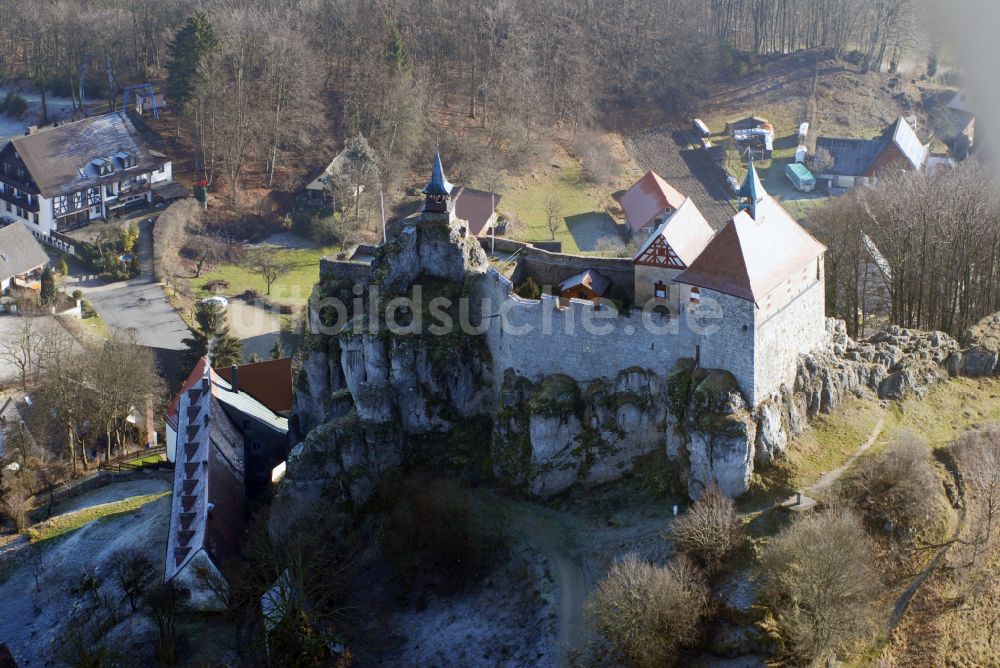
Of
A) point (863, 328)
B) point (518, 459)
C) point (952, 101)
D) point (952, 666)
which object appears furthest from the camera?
point (952, 101)

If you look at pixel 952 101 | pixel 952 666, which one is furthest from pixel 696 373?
pixel 952 101

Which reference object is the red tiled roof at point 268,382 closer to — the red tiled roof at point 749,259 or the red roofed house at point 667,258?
the red roofed house at point 667,258

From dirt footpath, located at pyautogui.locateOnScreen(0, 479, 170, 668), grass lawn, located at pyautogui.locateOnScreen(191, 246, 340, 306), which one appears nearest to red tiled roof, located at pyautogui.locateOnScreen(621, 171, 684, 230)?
grass lawn, located at pyautogui.locateOnScreen(191, 246, 340, 306)

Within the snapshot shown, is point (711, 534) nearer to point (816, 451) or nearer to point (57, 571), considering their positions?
point (816, 451)

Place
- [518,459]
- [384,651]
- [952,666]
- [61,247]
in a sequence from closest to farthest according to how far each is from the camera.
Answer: [952,666] < [384,651] < [518,459] < [61,247]

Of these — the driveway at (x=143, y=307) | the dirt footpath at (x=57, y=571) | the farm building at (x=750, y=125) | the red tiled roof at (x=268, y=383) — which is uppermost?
the farm building at (x=750, y=125)

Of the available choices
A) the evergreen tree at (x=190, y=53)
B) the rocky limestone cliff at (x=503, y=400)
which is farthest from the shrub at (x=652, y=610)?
the evergreen tree at (x=190, y=53)

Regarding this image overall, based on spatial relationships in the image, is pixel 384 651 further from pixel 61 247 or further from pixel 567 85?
pixel 567 85

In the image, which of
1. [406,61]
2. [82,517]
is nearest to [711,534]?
[82,517]
